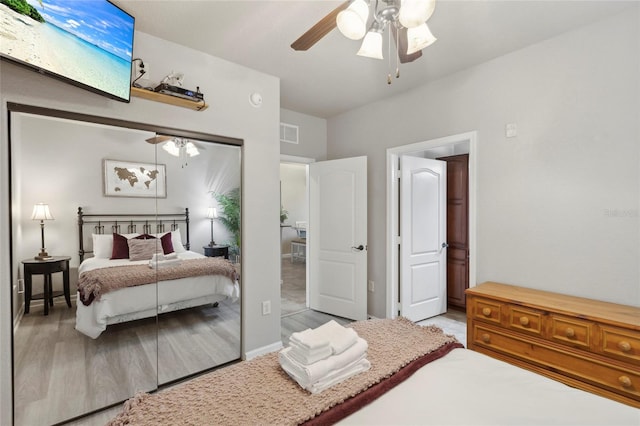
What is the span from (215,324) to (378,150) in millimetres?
2572

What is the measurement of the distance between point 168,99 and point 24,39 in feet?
2.84

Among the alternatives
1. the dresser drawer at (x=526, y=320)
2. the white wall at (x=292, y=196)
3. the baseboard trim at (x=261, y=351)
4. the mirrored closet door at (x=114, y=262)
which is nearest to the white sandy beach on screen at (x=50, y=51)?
the mirrored closet door at (x=114, y=262)

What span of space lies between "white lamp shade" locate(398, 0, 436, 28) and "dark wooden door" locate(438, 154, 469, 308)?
10.4ft

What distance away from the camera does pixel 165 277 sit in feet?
7.87

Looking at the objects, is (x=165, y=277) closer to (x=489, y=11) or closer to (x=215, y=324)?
(x=215, y=324)

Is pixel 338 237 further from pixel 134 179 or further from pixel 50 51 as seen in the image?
pixel 50 51

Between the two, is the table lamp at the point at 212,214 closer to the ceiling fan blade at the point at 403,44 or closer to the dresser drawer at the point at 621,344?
the ceiling fan blade at the point at 403,44

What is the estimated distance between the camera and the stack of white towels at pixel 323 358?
3.87 ft

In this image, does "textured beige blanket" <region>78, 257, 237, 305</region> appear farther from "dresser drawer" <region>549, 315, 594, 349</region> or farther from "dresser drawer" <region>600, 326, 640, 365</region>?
"dresser drawer" <region>600, 326, 640, 365</region>

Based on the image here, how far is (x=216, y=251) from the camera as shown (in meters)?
2.62

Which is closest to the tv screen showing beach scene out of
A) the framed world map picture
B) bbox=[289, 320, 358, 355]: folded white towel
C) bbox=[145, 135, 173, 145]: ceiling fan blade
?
bbox=[145, 135, 173, 145]: ceiling fan blade

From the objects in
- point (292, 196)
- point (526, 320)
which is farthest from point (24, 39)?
point (292, 196)

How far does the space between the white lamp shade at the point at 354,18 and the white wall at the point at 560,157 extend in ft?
6.01

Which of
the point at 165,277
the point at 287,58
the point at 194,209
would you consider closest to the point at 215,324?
the point at 165,277
